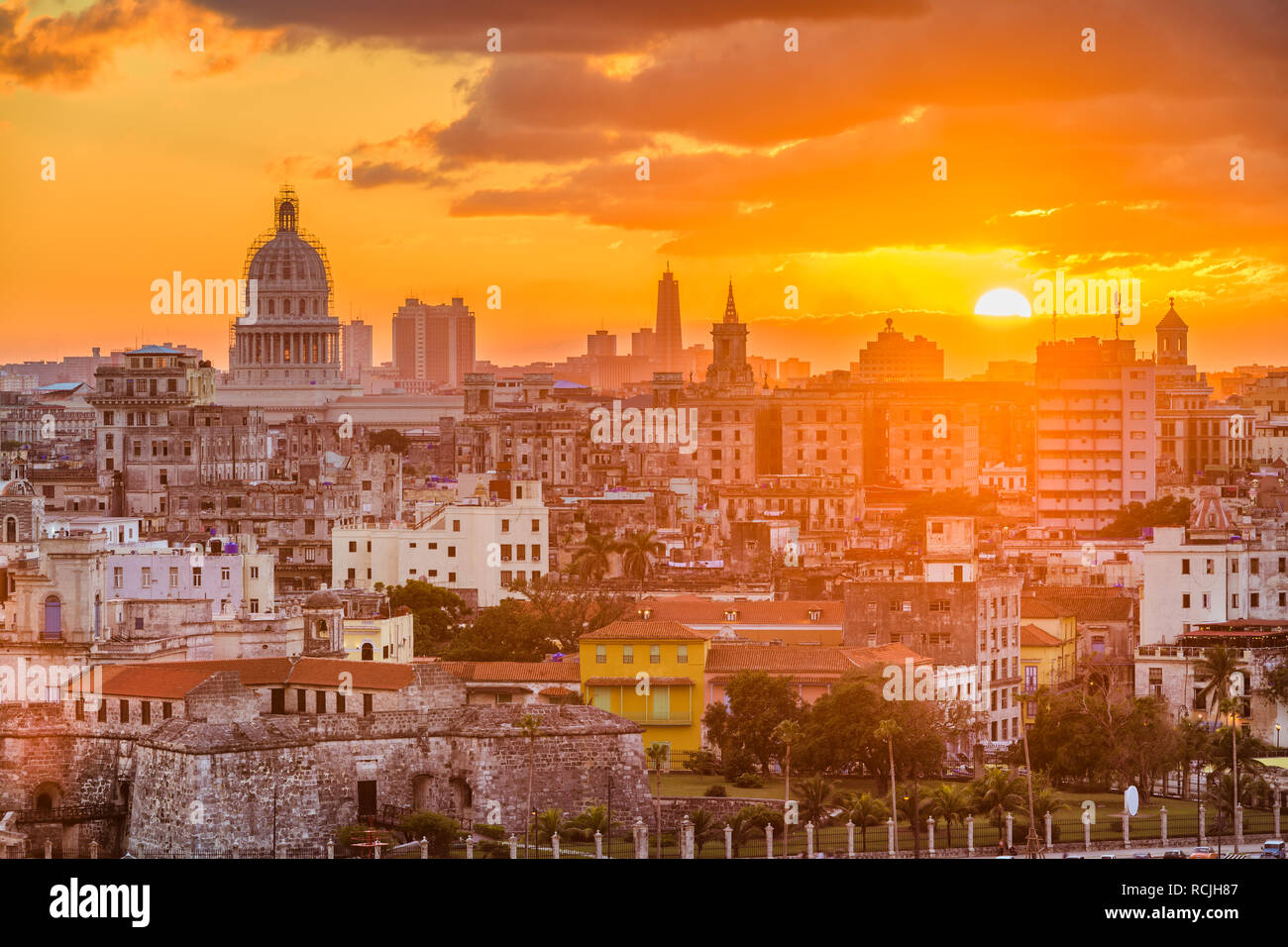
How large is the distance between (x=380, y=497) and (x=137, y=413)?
53.8ft

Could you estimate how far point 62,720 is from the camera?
35.4 meters

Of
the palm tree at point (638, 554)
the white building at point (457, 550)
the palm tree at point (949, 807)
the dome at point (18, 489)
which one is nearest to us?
the palm tree at point (949, 807)

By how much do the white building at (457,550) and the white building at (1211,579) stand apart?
1836 centimetres

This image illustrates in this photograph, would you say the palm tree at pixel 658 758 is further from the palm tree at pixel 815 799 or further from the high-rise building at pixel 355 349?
the high-rise building at pixel 355 349

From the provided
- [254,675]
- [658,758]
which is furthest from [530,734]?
[254,675]

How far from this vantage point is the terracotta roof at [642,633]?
40312 millimetres

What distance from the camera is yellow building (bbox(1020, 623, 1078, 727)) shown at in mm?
46469

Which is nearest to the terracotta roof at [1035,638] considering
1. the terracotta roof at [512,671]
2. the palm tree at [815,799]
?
the terracotta roof at [512,671]

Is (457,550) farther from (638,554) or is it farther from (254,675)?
(254,675)

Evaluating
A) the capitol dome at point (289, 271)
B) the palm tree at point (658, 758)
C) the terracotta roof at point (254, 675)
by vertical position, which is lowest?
the palm tree at point (658, 758)

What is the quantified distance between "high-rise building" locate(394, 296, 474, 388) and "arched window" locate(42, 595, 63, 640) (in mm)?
44335

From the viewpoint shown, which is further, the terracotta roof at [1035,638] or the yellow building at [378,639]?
the terracotta roof at [1035,638]

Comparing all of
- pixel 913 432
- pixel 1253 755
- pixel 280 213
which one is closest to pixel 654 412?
pixel 913 432

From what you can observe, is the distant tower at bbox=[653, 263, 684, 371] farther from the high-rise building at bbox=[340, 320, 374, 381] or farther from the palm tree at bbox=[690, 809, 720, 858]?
the high-rise building at bbox=[340, 320, 374, 381]
